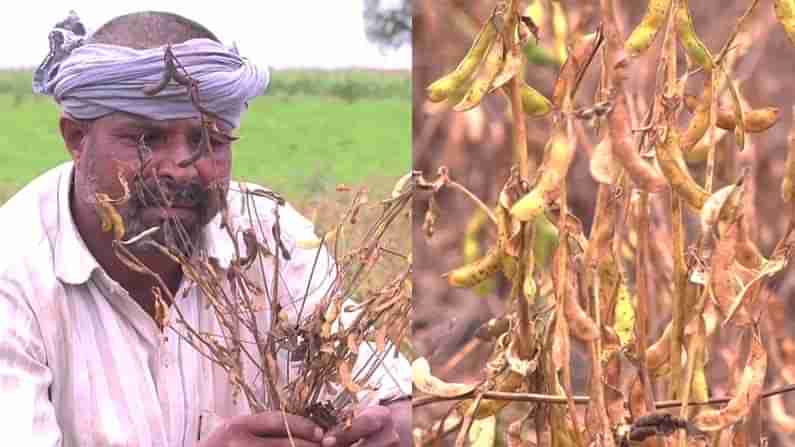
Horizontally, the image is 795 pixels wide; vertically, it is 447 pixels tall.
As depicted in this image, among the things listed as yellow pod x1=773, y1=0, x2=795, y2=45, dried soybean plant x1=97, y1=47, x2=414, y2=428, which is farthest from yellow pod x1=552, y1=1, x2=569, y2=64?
dried soybean plant x1=97, y1=47, x2=414, y2=428

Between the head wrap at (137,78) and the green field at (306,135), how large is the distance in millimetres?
20

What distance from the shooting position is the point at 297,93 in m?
1.12

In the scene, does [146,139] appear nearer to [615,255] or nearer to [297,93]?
[297,93]

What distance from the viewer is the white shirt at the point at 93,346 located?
1102 millimetres

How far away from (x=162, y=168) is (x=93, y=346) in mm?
188

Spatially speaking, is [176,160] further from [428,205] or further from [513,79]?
[513,79]

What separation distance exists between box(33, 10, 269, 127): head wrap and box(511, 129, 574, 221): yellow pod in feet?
1.54

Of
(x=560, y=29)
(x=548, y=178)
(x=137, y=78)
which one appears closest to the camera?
(x=548, y=178)

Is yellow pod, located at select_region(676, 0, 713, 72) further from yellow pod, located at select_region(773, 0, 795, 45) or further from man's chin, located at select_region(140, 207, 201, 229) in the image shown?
man's chin, located at select_region(140, 207, 201, 229)

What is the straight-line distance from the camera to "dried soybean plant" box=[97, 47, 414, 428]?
3.46 ft

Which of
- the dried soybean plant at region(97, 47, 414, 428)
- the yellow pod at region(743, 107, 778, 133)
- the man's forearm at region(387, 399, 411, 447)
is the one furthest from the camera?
the man's forearm at region(387, 399, 411, 447)

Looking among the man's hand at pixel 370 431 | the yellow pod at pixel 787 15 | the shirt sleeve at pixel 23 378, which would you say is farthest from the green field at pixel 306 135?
the yellow pod at pixel 787 15

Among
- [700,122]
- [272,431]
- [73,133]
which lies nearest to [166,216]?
[73,133]

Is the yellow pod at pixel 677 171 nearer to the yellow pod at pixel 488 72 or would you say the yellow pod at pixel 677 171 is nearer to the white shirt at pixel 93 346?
the yellow pod at pixel 488 72
